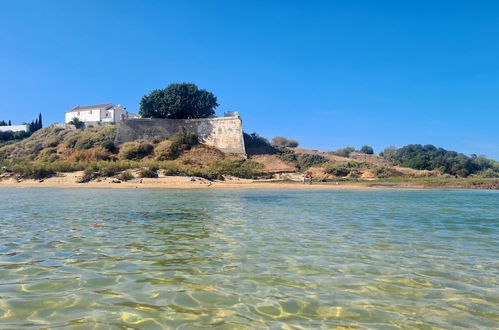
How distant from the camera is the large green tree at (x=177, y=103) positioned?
5625 cm

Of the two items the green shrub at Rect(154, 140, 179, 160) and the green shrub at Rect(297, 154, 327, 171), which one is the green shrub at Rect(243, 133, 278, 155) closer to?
the green shrub at Rect(297, 154, 327, 171)

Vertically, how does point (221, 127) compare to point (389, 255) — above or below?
above

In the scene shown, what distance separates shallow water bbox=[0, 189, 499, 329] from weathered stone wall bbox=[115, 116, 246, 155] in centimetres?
4398

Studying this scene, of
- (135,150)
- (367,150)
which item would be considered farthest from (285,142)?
(135,150)

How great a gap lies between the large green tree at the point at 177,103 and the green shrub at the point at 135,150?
29.8 ft

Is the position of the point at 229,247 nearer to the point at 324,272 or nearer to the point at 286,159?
the point at 324,272

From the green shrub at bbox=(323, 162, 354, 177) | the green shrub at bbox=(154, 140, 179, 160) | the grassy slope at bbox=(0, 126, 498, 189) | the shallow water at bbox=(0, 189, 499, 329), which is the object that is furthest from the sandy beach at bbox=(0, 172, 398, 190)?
the shallow water at bbox=(0, 189, 499, 329)

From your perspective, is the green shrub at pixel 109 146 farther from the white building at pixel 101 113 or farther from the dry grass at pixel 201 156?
the white building at pixel 101 113

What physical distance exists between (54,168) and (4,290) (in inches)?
1371

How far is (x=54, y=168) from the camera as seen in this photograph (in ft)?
116

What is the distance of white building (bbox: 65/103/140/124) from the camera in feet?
227

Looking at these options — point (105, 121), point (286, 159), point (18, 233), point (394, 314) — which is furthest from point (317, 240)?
point (105, 121)

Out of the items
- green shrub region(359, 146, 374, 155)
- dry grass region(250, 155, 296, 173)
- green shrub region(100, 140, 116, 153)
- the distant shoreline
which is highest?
green shrub region(359, 146, 374, 155)

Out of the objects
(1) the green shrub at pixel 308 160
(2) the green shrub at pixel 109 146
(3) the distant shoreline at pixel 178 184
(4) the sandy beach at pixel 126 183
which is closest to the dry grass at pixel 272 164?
(1) the green shrub at pixel 308 160
